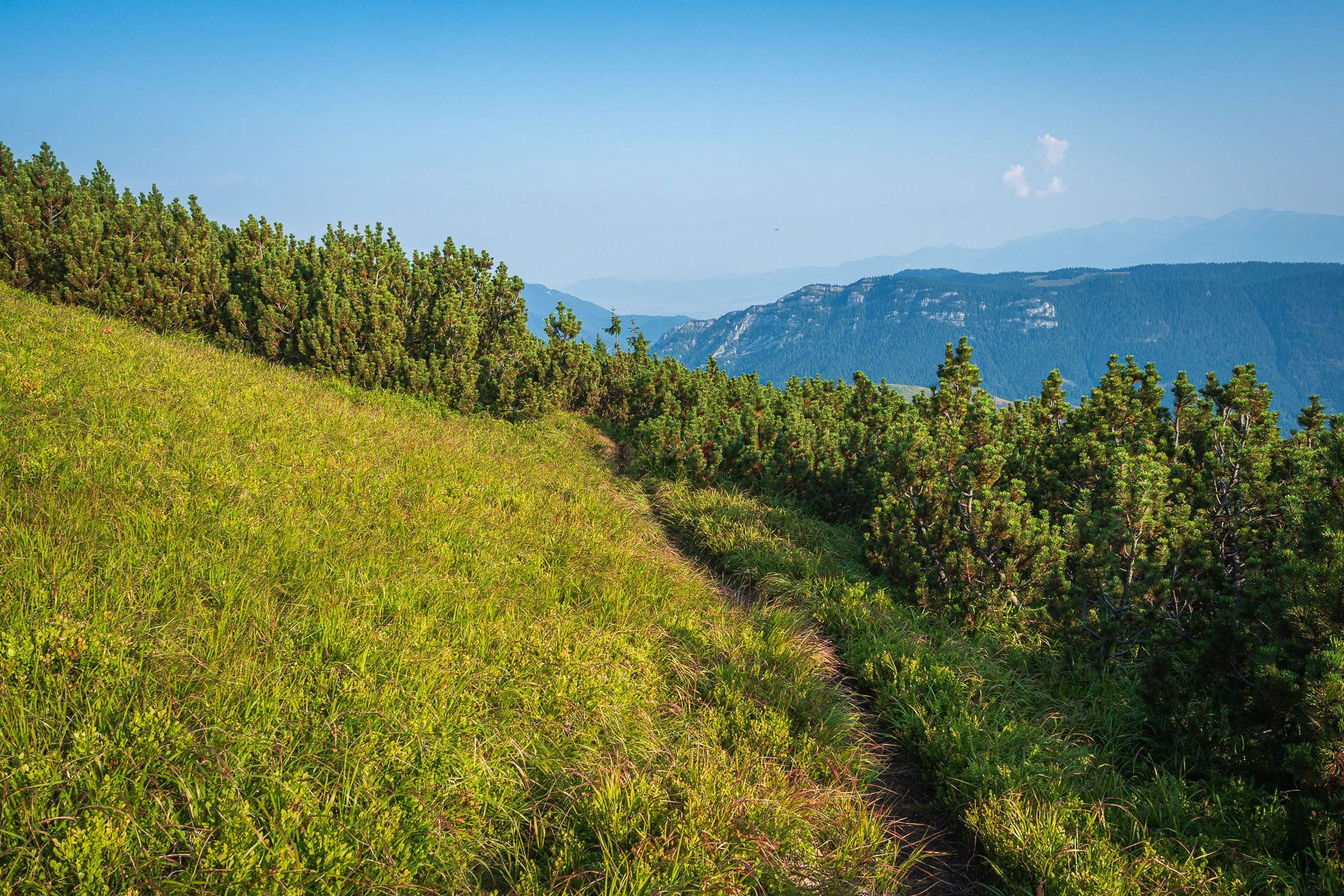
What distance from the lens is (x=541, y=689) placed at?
3611mm

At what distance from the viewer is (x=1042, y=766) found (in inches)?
153

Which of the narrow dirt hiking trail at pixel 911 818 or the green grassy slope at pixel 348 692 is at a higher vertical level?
the green grassy slope at pixel 348 692

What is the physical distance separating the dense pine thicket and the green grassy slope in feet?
7.45

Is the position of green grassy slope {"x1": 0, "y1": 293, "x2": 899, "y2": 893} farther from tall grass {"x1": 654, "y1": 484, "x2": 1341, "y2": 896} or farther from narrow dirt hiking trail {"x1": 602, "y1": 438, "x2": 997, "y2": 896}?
tall grass {"x1": 654, "y1": 484, "x2": 1341, "y2": 896}

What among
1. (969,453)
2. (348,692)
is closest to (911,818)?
(348,692)

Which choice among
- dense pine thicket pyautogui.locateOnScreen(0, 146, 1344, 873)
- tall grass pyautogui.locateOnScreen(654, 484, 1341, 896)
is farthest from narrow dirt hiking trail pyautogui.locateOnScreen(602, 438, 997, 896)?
dense pine thicket pyautogui.locateOnScreen(0, 146, 1344, 873)

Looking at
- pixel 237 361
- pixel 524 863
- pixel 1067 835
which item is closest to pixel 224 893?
pixel 524 863

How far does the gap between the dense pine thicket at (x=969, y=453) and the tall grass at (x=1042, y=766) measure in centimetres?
22

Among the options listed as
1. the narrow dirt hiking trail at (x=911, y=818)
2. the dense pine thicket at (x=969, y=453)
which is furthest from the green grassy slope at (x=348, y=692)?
the dense pine thicket at (x=969, y=453)

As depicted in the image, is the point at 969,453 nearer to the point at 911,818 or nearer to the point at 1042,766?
the point at 1042,766

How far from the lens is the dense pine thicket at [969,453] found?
12.3 ft

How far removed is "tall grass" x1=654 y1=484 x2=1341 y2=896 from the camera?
3094 mm

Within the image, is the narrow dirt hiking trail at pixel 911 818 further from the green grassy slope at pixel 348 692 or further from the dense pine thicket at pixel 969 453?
the dense pine thicket at pixel 969 453

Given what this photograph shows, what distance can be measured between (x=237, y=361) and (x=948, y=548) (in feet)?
33.6
